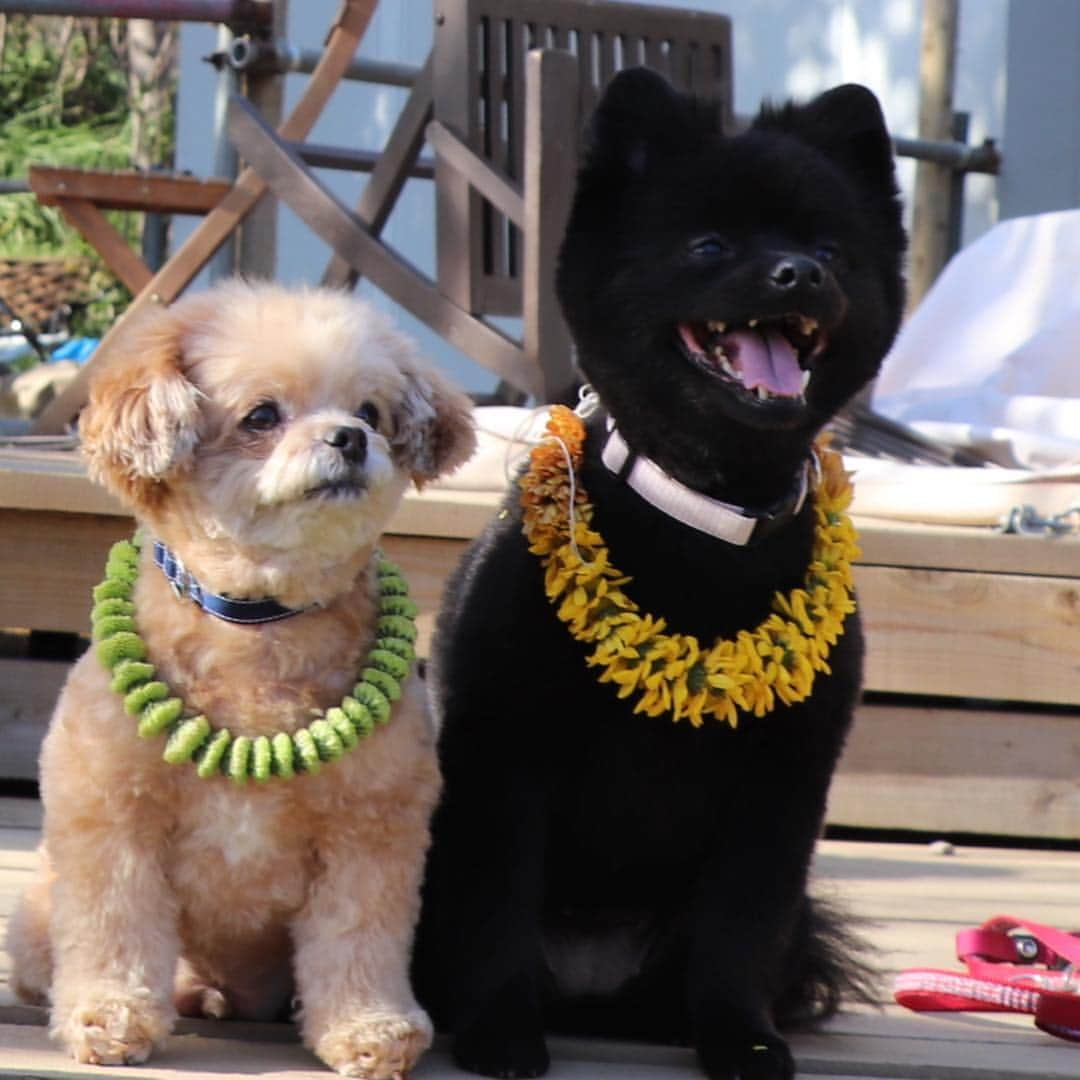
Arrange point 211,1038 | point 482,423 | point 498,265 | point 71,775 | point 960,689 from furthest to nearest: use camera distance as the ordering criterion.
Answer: point 498,265 → point 482,423 → point 960,689 → point 211,1038 → point 71,775

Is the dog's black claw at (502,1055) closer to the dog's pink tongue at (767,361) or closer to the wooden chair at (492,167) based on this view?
the dog's pink tongue at (767,361)

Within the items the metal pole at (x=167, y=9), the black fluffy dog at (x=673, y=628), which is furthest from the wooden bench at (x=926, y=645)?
the metal pole at (x=167, y=9)

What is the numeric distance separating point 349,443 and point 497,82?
8.23ft

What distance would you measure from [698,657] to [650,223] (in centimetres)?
50

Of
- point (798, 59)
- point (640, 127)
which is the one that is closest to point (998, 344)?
point (798, 59)

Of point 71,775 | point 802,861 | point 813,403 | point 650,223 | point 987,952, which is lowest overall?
point 987,952

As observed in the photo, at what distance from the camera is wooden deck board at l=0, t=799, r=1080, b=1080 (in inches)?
78.2

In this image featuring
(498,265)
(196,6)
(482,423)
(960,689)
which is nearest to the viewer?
(960,689)

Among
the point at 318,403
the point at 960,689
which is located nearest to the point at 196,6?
the point at 960,689

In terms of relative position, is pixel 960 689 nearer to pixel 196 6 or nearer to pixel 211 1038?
pixel 211 1038

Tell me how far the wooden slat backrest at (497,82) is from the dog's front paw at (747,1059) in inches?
90.8

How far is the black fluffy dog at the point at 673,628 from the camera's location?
2111 mm

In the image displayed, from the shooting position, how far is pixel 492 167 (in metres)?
4.05

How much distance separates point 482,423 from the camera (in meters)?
3.61
